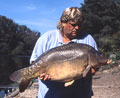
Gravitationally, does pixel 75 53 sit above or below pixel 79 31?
below

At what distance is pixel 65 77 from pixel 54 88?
0.33m

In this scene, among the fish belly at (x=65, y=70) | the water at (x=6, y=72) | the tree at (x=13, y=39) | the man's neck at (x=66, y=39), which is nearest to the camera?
the fish belly at (x=65, y=70)

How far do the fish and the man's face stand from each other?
15 centimetres

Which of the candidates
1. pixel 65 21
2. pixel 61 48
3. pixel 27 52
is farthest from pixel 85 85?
pixel 27 52

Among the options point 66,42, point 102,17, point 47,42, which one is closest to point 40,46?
point 47,42

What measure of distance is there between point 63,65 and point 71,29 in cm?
55

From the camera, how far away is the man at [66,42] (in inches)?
139

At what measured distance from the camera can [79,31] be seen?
365cm

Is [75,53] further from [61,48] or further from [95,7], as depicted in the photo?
[95,7]

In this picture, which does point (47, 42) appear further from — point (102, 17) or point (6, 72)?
point (102, 17)

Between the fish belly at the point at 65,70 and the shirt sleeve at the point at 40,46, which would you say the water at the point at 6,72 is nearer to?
Result: the shirt sleeve at the point at 40,46

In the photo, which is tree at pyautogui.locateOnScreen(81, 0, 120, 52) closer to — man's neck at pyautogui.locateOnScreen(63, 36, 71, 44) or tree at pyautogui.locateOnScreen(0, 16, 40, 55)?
man's neck at pyautogui.locateOnScreen(63, 36, 71, 44)

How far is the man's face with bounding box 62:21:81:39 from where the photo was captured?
3549 millimetres

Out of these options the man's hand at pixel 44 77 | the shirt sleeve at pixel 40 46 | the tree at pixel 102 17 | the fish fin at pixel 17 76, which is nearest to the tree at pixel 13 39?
the tree at pixel 102 17
